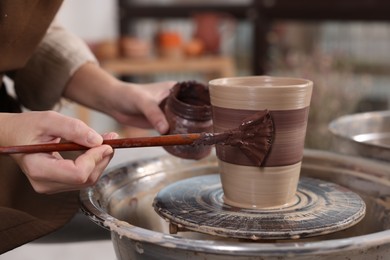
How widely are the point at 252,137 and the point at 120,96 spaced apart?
0.42 m

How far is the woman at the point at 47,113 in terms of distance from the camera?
0.68m

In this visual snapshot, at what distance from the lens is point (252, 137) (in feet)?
2.43

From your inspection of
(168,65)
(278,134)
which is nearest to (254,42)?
(168,65)

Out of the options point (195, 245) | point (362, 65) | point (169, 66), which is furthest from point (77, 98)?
point (362, 65)

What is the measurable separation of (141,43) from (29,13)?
230cm

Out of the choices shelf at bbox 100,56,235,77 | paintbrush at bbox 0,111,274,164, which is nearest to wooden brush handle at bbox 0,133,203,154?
paintbrush at bbox 0,111,274,164

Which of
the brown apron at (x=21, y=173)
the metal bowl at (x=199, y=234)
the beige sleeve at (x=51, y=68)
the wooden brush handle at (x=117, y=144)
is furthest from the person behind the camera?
the beige sleeve at (x=51, y=68)

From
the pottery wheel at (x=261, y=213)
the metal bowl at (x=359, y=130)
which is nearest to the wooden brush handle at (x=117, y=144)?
the pottery wheel at (x=261, y=213)

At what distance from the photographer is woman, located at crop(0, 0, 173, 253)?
676 millimetres

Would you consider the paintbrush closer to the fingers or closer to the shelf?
the fingers

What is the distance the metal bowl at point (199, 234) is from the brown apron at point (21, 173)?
0.08 meters

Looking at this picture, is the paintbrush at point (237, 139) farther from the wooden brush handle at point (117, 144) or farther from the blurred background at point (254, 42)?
the blurred background at point (254, 42)

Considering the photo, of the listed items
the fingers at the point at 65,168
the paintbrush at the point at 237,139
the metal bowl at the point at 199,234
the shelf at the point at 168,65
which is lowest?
the shelf at the point at 168,65

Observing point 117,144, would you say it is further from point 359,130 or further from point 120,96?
point 359,130
